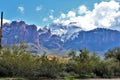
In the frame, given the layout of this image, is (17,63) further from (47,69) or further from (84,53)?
(84,53)

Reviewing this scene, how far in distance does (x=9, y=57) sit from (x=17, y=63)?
1.22m

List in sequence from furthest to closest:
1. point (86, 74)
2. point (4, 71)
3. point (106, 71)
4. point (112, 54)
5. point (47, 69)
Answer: point (112, 54)
point (106, 71)
point (86, 74)
point (47, 69)
point (4, 71)

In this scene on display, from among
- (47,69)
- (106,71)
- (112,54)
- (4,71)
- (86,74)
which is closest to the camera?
(4,71)

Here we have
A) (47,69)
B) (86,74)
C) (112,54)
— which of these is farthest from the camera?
(112,54)

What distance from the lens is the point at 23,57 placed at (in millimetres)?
42031

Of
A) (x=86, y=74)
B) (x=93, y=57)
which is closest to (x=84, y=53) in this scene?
(x=93, y=57)

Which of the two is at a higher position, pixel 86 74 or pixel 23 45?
pixel 23 45

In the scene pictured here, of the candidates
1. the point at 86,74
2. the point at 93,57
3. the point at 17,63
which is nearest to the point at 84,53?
the point at 93,57

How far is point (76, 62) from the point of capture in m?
51.3

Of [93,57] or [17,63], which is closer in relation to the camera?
[17,63]

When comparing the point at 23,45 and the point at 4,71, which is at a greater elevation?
the point at 23,45

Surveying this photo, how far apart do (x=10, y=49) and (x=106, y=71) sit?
15.8m

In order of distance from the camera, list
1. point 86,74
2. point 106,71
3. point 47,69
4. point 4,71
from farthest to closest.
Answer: point 106,71
point 86,74
point 47,69
point 4,71

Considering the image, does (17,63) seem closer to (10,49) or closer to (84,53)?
(10,49)
